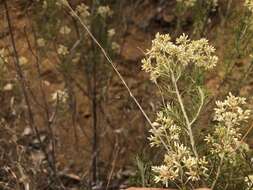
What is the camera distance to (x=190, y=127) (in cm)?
209

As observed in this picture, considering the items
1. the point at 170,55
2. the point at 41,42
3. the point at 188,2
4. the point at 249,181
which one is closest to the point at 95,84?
the point at 41,42

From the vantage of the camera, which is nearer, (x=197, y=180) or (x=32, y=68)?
(x=197, y=180)

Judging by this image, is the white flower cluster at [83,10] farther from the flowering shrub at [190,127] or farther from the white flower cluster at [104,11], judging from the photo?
the flowering shrub at [190,127]

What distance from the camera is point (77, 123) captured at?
411cm

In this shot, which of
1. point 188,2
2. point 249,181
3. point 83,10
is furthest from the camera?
point 83,10

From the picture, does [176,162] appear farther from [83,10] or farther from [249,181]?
[83,10]

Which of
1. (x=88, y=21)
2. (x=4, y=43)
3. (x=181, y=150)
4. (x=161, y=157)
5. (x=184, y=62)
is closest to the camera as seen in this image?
(x=181, y=150)

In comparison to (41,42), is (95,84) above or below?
below

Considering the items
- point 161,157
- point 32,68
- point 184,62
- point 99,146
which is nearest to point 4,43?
point 32,68

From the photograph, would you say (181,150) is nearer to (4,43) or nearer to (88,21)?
(88,21)

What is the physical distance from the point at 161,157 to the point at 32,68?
129 cm

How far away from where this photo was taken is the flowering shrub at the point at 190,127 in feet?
6.29

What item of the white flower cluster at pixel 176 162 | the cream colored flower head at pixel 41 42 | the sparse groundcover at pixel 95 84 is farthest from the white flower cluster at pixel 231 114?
the cream colored flower head at pixel 41 42

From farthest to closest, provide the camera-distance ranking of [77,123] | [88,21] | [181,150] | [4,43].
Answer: [77,123]
[4,43]
[88,21]
[181,150]
